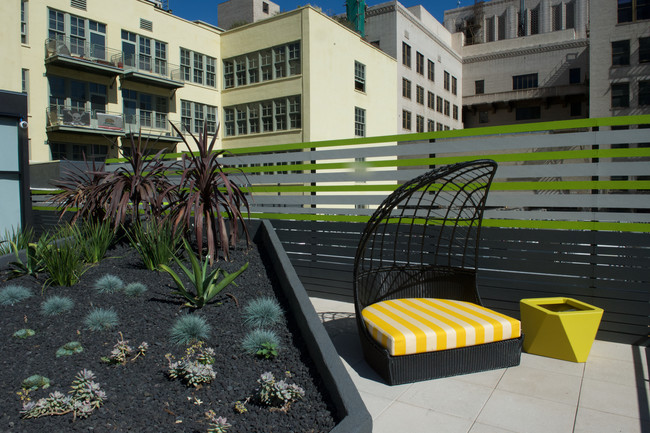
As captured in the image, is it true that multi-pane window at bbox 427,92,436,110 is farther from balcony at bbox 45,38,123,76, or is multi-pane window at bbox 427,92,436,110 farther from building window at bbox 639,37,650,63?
balcony at bbox 45,38,123,76

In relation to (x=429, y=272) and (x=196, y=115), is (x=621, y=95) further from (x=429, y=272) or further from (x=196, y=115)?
(x=429, y=272)

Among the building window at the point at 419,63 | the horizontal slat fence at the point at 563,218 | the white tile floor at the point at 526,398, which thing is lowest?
the white tile floor at the point at 526,398

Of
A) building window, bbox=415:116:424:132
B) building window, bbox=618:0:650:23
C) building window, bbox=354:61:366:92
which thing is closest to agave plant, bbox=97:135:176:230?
building window, bbox=354:61:366:92

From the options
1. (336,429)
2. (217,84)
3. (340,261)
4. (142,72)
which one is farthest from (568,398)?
(217,84)

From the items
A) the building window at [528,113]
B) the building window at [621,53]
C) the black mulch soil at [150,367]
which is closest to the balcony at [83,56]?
the black mulch soil at [150,367]

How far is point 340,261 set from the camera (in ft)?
20.4

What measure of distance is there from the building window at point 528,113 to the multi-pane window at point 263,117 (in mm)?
28951

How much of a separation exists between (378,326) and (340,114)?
72.7ft

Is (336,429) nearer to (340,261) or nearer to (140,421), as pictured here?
(140,421)

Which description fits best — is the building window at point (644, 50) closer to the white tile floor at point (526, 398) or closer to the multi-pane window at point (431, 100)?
the multi-pane window at point (431, 100)

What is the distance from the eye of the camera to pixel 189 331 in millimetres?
3277

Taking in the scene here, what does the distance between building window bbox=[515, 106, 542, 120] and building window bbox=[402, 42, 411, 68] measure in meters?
15.6

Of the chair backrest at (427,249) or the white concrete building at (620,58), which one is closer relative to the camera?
the chair backrest at (427,249)

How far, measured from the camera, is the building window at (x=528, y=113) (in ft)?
142
